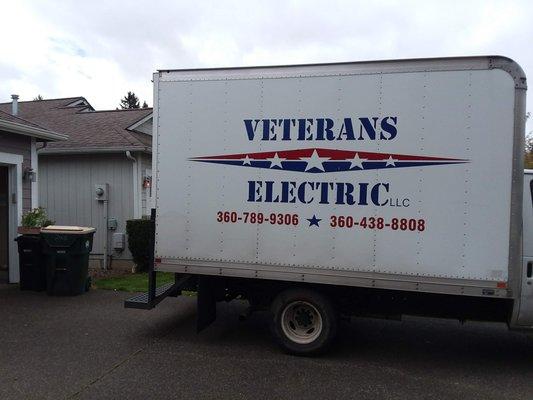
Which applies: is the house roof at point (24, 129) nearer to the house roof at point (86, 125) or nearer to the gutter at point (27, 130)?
the gutter at point (27, 130)

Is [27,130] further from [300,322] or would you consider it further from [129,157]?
[300,322]

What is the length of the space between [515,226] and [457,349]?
1.95 m

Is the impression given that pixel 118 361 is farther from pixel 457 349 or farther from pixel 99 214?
pixel 99 214

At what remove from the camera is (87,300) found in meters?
8.38

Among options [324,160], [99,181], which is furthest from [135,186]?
[324,160]

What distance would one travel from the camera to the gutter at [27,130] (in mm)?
8812

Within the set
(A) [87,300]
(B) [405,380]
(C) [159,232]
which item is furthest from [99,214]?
(B) [405,380]

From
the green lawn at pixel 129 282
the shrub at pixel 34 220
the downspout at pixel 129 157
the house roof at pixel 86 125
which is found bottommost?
the green lawn at pixel 129 282

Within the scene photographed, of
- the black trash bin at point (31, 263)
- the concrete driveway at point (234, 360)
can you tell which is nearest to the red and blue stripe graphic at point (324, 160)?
the concrete driveway at point (234, 360)

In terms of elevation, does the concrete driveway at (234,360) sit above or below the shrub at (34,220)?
below

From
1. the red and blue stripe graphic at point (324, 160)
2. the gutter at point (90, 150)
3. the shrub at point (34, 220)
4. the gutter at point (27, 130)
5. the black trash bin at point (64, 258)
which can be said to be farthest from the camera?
the gutter at point (90, 150)

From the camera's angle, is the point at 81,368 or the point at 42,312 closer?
the point at 81,368

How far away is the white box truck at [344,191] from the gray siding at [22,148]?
4.80 m

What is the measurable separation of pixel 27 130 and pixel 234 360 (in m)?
6.40
